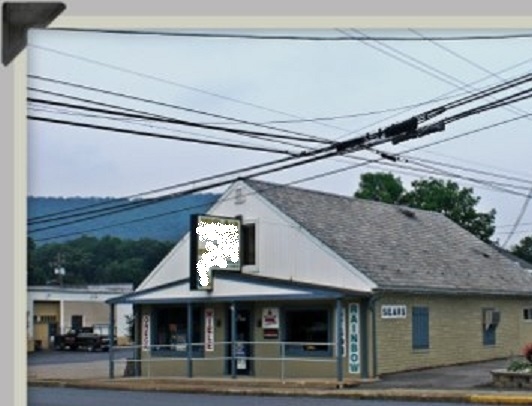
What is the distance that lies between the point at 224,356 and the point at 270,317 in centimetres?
126

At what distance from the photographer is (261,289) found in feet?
64.0

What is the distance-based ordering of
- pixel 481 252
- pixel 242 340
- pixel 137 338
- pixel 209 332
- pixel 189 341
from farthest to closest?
pixel 481 252 → pixel 242 340 → pixel 137 338 → pixel 209 332 → pixel 189 341

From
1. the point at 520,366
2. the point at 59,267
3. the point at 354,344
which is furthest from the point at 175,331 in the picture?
the point at 520,366

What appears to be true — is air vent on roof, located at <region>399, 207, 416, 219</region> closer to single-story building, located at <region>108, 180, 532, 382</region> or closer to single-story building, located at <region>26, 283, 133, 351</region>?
single-story building, located at <region>108, 180, 532, 382</region>

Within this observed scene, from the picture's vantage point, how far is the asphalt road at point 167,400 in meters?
17.0

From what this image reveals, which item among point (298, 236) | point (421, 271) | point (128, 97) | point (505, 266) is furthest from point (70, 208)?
point (505, 266)

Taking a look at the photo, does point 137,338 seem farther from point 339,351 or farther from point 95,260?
point 95,260

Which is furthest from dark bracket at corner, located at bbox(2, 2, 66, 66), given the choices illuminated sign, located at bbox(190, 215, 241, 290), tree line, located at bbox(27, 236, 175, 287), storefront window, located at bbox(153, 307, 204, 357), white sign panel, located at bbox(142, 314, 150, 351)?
white sign panel, located at bbox(142, 314, 150, 351)

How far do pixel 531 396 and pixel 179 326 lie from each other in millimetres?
5561

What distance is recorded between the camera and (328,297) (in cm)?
2011

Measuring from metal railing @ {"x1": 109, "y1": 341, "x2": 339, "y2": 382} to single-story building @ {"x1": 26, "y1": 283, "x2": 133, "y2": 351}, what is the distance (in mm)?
742

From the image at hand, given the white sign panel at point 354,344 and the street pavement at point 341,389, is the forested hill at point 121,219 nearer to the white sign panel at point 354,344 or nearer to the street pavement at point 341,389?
the street pavement at point 341,389

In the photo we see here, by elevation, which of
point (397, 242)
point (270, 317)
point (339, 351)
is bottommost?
point (339, 351)

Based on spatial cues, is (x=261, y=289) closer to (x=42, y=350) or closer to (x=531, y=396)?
(x=531, y=396)
